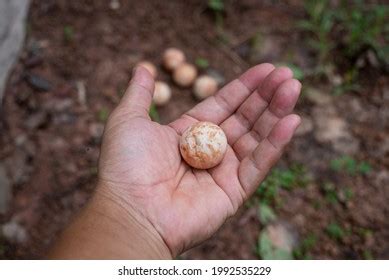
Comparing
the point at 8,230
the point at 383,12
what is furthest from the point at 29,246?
the point at 383,12

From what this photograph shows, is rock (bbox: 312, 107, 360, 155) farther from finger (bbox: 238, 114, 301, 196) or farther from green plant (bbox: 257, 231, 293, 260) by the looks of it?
finger (bbox: 238, 114, 301, 196)

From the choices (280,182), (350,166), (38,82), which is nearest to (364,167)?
(350,166)

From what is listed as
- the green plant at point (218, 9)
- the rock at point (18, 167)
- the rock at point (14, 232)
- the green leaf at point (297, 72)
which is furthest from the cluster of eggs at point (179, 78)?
the rock at point (14, 232)

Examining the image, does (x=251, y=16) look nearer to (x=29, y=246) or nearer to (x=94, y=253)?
(x=29, y=246)

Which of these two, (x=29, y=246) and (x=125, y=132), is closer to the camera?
(x=125, y=132)

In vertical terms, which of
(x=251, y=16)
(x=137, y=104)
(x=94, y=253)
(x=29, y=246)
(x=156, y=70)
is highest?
(x=137, y=104)
